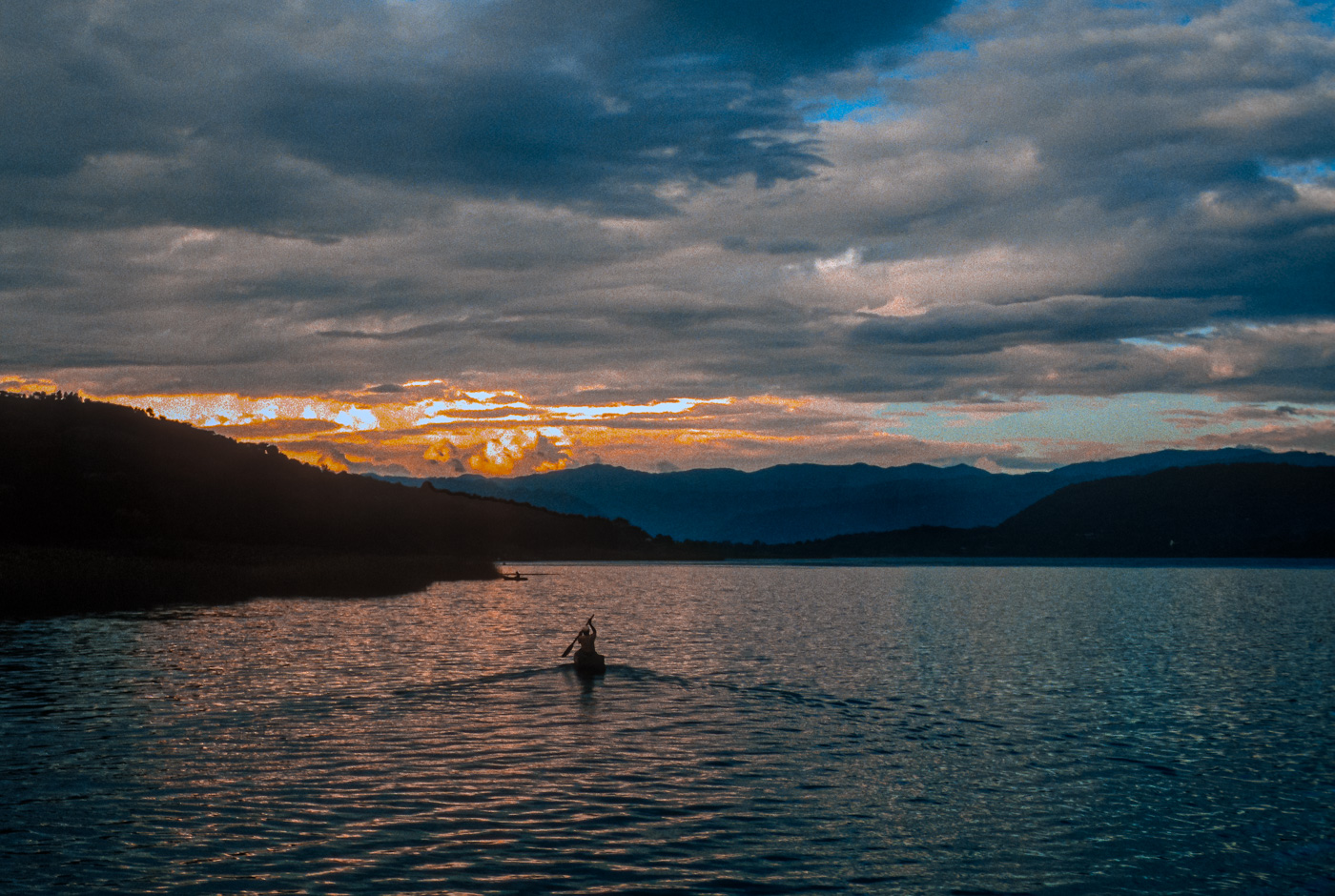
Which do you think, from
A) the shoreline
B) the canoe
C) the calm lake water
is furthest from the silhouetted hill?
the canoe

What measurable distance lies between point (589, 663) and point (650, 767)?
814 inches

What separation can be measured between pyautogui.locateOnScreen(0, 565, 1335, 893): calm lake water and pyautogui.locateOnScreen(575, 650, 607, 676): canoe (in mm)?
1069

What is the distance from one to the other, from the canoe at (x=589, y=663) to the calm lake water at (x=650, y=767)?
107 cm

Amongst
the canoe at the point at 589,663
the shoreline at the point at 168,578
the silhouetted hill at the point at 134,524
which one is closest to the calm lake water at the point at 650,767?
the canoe at the point at 589,663

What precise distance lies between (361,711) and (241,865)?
62.8ft

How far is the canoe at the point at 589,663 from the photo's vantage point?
52.0 metres

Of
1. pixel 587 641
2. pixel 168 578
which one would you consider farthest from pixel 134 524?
pixel 587 641

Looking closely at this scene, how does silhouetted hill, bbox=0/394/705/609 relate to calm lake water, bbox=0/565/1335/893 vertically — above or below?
above

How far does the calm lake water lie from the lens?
2211 centimetres

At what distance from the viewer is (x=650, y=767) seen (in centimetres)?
3170

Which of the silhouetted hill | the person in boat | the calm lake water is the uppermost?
the silhouetted hill

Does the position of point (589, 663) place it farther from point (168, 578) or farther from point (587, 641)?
point (168, 578)

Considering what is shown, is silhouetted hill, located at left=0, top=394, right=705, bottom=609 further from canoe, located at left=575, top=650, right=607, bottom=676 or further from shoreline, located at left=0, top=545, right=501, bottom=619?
canoe, located at left=575, top=650, right=607, bottom=676

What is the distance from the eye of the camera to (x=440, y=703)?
42.7 metres
